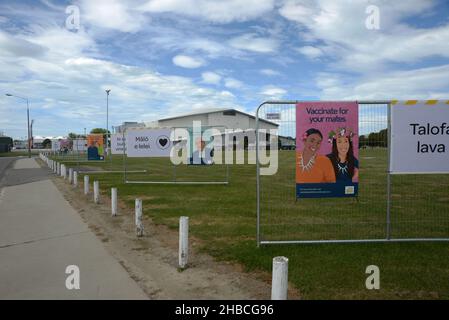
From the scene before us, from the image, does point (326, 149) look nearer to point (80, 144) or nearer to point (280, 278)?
point (280, 278)

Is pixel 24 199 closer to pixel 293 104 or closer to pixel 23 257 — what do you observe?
pixel 23 257

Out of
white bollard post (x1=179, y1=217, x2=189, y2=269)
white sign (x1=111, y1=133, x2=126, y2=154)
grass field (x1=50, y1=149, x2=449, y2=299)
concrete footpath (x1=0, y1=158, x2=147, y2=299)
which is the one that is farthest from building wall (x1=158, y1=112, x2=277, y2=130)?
white bollard post (x1=179, y1=217, x2=189, y2=269)

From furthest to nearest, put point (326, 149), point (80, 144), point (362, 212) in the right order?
point (80, 144)
point (362, 212)
point (326, 149)

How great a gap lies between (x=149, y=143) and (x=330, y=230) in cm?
1146

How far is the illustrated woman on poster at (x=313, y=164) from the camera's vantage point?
23.4ft

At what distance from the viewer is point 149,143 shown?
1820 cm

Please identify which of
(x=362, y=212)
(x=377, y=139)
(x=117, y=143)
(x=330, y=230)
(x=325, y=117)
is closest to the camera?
(x=325, y=117)

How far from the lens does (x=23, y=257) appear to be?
6.91m

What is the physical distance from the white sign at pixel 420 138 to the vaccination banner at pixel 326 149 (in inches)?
29.6

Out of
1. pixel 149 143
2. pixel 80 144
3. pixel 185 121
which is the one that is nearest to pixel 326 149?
pixel 149 143

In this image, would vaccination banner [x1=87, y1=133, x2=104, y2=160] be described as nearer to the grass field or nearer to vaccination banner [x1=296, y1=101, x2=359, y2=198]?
the grass field

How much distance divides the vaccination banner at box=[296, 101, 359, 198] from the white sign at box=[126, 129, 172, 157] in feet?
37.7
